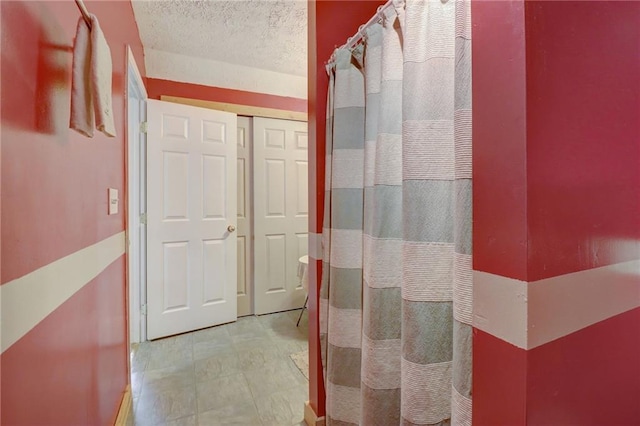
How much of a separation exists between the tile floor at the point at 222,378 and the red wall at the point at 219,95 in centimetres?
208

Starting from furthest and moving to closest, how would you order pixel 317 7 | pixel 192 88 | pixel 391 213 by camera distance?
pixel 192 88 < pixel 317 7 < pixel 391 213

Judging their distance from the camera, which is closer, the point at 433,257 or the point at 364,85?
the point at 433,257

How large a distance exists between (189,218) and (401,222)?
7.00 feet

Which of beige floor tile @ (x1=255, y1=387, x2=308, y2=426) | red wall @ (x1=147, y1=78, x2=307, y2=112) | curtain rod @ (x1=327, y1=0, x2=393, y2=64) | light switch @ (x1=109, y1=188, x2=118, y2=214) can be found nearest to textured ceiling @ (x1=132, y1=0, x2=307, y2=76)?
red wall @ (x1=147, y1=78, x2=307, y2=112)

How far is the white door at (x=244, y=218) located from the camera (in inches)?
121

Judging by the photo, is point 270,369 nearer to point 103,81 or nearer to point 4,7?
point 103,81

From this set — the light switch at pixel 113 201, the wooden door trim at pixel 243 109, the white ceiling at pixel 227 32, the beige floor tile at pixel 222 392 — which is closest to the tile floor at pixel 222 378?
the beige floor tile at pixel 222 392

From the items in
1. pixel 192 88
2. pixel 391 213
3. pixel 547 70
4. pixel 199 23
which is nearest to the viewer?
pixel 547 70

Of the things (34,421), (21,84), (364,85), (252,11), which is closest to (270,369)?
(34,421)

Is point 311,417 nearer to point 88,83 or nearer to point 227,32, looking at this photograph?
point 88,83

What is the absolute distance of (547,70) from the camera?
1.93 ft

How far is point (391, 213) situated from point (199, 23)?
7.09 feet

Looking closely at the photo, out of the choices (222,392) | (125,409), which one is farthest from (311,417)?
(125,409)

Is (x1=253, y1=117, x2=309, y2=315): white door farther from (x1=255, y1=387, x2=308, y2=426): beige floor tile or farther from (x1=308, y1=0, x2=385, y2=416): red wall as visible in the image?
(x1=308, y1=0, x2=385, y2=416): red wall
